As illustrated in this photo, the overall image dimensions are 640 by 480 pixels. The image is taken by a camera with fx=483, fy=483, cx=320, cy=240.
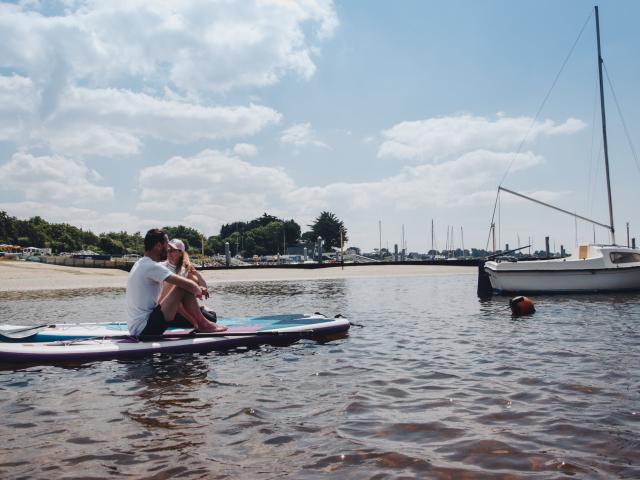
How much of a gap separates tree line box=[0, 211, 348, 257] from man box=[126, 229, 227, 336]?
91796mm

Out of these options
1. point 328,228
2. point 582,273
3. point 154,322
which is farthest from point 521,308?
point 328,228

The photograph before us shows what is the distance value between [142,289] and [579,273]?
20.4 m

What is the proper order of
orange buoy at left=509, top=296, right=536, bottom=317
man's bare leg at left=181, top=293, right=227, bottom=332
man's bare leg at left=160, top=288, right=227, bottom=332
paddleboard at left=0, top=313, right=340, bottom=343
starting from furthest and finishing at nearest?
orange buoy at left=509, top=296, right=536, bottom=317 < paddleboard at left=0, top=313, right=340, bottom=343 < man's bare leg at left=181, top=293, right=227, bottom=332 < man's bare leg at left=160, top=288, right=227, bottom=332

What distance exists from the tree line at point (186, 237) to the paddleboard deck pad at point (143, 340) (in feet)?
297

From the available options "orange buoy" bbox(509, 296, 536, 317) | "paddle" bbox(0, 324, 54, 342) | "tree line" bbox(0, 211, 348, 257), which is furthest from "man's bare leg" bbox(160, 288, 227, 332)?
"tree line" bbox(0, 211, 348, 257)

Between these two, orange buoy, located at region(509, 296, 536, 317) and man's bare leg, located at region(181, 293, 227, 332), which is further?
orange buoy, located at region(509, 296, 536, 317)

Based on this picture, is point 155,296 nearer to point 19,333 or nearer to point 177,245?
point 177,245

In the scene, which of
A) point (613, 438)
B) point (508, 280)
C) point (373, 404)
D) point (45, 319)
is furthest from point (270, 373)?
point (508, 280)

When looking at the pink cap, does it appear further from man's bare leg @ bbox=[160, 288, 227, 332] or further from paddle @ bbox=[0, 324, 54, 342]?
paddle @ bbox=[0, 324, 54, 342]

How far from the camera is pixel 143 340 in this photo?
876 cm

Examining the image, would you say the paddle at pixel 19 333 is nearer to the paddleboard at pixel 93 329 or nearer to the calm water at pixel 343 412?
the paddleboard at pixel 93 329

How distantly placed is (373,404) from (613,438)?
244cm

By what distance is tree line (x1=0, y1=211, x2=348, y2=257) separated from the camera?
110 m

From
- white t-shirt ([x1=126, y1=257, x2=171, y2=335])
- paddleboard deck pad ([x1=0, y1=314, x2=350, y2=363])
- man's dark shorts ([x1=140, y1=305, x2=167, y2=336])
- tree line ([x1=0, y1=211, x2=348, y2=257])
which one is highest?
tree line ([x1=0, y1=211, x2=348, y2=257])
